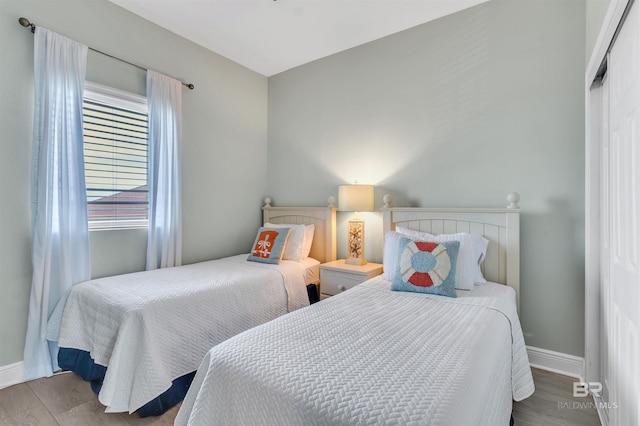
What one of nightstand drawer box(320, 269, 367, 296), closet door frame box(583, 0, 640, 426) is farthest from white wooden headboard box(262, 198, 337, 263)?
closet door frame box(583, 0, 640, 426)

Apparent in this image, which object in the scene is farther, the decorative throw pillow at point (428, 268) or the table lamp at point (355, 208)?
the table lamp at point (355, 208)

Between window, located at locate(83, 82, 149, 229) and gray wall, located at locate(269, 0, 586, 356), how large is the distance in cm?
175

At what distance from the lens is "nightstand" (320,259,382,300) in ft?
8.94

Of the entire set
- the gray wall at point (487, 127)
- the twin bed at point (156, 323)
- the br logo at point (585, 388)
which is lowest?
the br logo at point (585, 388)

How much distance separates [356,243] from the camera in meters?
3.01

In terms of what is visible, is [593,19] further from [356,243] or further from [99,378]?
[99,378]

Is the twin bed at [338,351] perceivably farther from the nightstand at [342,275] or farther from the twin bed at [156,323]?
the nightstand at [342,275]

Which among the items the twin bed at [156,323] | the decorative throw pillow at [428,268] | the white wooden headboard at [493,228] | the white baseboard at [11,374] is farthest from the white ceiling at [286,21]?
the white baseboard at [11,374]

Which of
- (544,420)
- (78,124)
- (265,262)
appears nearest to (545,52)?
(544,420)

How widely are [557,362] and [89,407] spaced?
3.03 metres

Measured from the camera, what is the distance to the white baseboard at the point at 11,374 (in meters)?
2.06

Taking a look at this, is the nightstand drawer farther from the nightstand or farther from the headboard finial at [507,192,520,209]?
the headboard finial at [507,192,520,209]

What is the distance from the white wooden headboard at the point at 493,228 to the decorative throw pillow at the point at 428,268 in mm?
447

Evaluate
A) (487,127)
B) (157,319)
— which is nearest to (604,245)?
(487,127)
